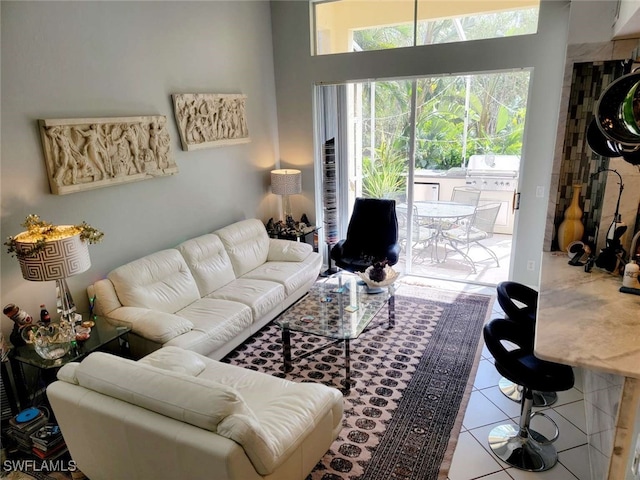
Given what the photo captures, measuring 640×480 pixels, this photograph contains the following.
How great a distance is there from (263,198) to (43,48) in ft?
9.36

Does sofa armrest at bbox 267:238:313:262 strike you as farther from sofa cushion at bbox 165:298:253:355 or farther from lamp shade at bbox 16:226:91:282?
lamp shade at bbox 16:226:91:282

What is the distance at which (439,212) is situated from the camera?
5215 millimetres

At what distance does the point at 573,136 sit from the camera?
324 cm

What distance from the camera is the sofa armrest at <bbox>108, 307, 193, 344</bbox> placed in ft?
9.95

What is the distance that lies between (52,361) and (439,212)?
416 centimetres

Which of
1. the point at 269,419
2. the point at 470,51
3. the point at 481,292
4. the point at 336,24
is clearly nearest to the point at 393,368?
the point at 269,419

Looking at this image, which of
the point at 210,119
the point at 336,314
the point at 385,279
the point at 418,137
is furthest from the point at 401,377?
the point at 210,119

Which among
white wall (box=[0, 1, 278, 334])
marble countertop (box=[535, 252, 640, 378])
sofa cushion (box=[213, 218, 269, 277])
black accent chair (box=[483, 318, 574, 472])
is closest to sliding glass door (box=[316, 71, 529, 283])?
white wall (box=[0, 1, 278, 334])

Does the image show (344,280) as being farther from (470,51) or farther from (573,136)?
(470,51)

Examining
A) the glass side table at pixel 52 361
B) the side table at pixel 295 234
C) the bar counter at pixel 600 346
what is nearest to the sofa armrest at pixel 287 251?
the side table at pixel 295 234

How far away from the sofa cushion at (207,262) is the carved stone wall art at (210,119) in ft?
3.08

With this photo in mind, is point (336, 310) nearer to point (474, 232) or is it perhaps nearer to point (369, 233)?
point (369, 233)

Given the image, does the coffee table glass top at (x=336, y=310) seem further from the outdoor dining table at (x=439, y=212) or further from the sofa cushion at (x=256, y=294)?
the outdoor dining table at (x=439, y=212)

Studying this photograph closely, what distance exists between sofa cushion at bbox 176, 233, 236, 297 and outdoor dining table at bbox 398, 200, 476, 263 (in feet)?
7.57
